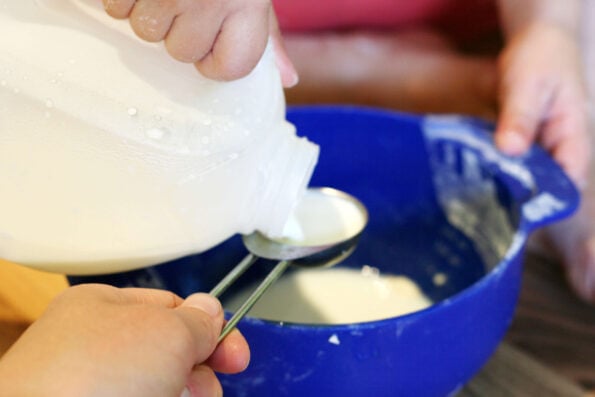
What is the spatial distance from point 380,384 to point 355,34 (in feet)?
1.75

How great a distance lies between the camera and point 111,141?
32 centimetres

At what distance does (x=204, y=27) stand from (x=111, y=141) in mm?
74

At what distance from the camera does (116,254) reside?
35 cm

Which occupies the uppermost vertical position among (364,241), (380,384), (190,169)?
(190,169)

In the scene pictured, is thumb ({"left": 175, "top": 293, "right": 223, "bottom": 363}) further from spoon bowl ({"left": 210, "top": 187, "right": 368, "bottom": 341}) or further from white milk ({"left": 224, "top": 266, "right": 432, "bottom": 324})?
white milk ({"left": 224, "top": 266, "right": 432, "bottom": 324})

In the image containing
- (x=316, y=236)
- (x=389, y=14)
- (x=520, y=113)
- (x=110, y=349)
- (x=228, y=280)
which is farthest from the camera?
(x=389, y=14)

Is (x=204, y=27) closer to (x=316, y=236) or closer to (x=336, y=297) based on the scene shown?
(x=316, y=236)

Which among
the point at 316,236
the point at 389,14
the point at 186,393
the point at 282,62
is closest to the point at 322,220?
the point at 316,236

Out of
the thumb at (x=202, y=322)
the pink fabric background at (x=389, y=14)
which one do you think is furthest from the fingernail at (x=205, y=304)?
the pink fabric background at (x=389, y=14)

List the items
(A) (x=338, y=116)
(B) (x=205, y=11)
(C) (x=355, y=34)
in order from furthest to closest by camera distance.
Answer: (C) (x=355, y=34)
(A) (x=338, y=116)
(B) (x=205, y=11)

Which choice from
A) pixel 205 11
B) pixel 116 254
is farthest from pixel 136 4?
pixel 116 254

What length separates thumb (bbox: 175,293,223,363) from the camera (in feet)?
0.81

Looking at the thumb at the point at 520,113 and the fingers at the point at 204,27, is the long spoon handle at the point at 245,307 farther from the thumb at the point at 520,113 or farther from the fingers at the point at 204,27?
the thumb at the point at 520,113

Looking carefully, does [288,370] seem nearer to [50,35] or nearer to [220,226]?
[220,226]
